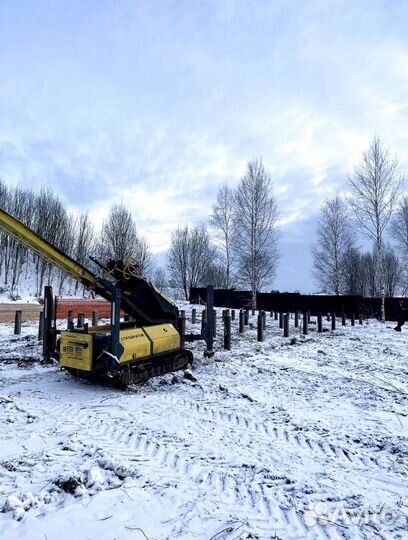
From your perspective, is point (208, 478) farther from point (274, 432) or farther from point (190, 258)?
point (190, 258)

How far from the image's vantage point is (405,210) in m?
31.5

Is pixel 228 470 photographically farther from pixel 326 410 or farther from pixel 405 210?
pixel 405 210

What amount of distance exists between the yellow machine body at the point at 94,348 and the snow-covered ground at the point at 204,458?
532 mm

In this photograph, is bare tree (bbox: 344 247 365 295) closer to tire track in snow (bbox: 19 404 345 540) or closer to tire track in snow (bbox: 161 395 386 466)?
tire track in snow (bbox: 161 395 386 466)

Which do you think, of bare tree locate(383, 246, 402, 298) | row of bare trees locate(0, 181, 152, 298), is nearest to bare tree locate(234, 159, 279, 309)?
row of bare trees locate(0, 181, 152, 298)

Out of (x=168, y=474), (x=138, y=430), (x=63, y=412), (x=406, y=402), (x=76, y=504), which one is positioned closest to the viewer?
(x=76, y=504)

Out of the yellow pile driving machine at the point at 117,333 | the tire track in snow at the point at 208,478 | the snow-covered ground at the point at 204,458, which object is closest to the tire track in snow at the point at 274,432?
the snow-covered ground at the point at 204,458

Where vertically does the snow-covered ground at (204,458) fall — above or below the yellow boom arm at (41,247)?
below

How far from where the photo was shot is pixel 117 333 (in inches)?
258

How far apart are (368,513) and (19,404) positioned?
5.08 metres

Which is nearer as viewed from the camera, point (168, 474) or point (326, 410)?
point (168, 474)

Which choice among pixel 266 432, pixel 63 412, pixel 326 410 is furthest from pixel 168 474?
pixel 326 410

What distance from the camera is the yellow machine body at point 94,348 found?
260 inches

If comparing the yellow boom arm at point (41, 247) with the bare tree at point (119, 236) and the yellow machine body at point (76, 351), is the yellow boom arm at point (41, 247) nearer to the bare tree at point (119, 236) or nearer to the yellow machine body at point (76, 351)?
the yellow machine body at point (76, 351)
